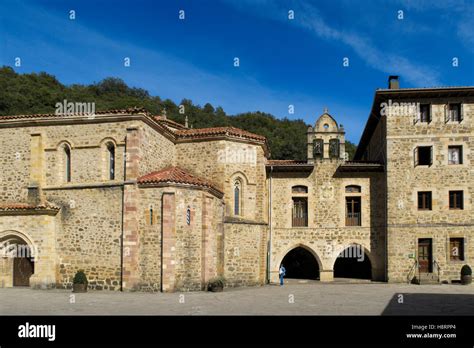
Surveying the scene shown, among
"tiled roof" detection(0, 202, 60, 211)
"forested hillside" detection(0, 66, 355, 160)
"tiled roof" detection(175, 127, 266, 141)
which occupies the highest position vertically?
"forested hillside" detection(0, 66, 355, 160)

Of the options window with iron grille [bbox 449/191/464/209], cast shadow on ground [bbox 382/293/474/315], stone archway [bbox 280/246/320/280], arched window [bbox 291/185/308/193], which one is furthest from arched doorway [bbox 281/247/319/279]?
cast shadow on ground [bbox 382/293/474/315]

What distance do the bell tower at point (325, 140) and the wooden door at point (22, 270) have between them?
15.5m

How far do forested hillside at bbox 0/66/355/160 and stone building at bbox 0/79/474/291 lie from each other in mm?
25575

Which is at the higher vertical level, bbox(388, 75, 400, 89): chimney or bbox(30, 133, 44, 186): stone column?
bbox(388, 75, 400, 89): chimney

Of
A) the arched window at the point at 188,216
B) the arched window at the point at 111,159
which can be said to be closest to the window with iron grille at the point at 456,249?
the arched window at the point at 188,216

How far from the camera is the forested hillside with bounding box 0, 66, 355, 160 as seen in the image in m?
49.1

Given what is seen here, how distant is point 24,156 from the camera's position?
2333cm

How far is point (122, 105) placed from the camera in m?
52.6

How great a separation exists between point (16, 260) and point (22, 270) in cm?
53

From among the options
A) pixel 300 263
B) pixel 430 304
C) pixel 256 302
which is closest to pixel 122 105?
pixel 300 263

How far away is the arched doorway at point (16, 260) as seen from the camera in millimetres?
22281

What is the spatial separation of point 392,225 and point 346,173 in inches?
151

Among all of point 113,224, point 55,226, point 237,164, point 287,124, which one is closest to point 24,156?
point 55,226

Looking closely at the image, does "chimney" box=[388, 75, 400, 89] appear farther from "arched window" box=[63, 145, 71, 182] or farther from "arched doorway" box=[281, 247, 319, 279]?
"arched window" box=[63, 145, 71, 182]
